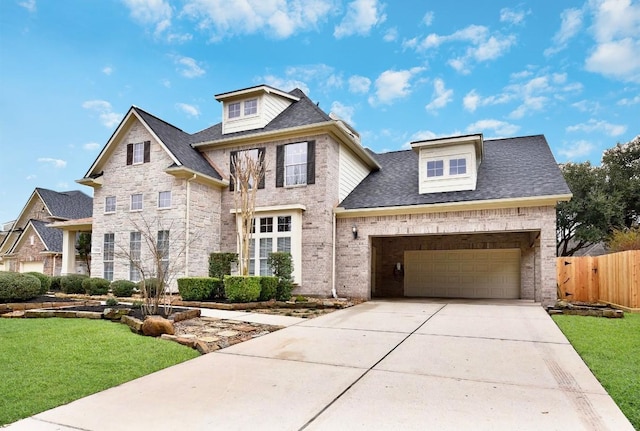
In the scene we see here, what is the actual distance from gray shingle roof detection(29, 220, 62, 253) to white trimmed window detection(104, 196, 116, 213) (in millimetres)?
9631

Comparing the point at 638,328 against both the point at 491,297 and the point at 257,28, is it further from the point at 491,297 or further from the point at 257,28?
the point at 257,28

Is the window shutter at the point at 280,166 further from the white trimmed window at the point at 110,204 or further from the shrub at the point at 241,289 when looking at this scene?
the white trimmed window at the point at 110,204

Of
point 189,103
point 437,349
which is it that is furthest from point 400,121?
point 437,349

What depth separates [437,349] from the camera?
6352 mm

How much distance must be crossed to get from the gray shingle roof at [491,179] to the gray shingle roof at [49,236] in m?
18.4

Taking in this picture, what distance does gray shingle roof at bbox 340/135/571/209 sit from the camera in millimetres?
13383

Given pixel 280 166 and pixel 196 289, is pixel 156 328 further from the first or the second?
pixel 280 166

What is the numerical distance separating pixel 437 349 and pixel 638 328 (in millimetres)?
4821

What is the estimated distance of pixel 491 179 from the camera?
14.6m

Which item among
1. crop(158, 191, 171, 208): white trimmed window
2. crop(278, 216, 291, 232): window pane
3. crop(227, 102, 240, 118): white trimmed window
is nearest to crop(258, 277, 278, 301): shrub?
crop(278, 216, 291, 232): window pane

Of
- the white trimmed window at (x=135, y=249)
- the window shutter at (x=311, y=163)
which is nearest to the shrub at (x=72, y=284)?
the white trimmed window at (x=135, y=249)

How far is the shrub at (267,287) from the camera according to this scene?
12055 mm

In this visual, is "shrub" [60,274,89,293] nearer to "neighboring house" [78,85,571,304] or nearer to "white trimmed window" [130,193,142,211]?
"neighboring house" [78,85,571,304]

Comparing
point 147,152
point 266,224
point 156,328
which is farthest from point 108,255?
point 156,328
